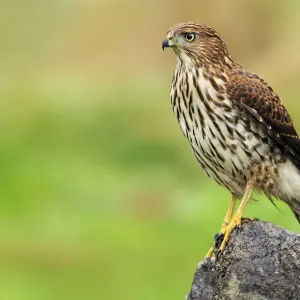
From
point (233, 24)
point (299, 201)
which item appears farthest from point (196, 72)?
point (233, 24)

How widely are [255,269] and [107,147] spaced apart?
722 inches

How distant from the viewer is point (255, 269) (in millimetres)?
7910

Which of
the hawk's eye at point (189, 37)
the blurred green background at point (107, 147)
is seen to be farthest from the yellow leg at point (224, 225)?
the blurred green background at point (107, 147)

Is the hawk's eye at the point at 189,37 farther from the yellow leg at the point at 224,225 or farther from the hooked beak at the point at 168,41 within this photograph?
the yellow leg at the point at 224,225

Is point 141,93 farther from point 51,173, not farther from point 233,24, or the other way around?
point 51,173

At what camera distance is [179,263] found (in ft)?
59.2

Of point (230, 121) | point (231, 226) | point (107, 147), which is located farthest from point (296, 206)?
point (107, 147)

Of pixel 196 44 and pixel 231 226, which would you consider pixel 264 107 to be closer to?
pixel 196 44

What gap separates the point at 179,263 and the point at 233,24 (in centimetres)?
1015

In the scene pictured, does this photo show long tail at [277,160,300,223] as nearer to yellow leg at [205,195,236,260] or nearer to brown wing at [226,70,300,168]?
brown wing at [226,70,300,168]

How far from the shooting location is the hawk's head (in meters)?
9.37

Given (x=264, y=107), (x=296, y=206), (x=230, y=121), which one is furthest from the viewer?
(x=296, y=206)

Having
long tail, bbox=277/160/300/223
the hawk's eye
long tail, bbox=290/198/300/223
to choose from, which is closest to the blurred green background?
long tail, bbox=290/198/300/223

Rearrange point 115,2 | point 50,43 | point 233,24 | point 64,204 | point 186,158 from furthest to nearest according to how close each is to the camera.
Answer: point 50,43 → point 115,2 → point 233,24 → point 186,158 → point 64,204
